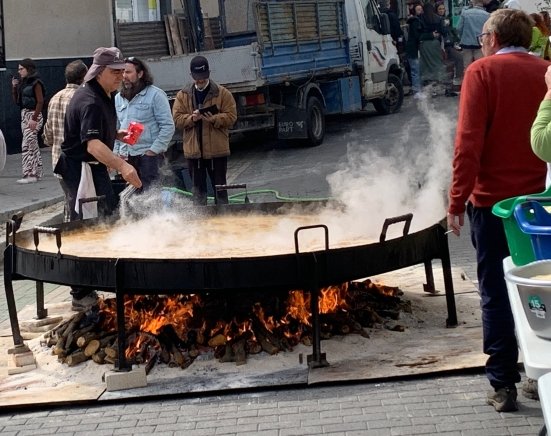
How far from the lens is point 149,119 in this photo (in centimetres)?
998

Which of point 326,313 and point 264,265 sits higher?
point 264,265

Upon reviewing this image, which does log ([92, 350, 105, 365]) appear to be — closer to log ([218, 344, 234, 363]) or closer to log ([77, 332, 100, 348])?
log ([77, 332, 100, 348])

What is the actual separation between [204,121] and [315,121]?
839cm

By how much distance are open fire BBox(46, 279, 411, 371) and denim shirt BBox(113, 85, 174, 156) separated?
2990 millimetres

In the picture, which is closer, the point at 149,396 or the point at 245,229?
the point at 149,396

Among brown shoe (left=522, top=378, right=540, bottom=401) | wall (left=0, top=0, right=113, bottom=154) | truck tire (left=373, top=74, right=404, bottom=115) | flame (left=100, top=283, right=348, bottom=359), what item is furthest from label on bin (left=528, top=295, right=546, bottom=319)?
truck tire (left=373, top=74, right=404, bottom=115)

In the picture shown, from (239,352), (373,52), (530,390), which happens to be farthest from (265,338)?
(373,52)

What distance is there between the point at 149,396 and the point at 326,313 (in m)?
1.46

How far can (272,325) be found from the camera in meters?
6.70

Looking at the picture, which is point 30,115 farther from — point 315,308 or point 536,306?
point 536,306

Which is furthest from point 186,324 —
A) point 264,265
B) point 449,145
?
point 449,145

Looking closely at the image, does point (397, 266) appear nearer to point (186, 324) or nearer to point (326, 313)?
point (326, 313)

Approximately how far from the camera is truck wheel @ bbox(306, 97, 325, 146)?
1864cm

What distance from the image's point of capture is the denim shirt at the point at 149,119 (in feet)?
32.6
